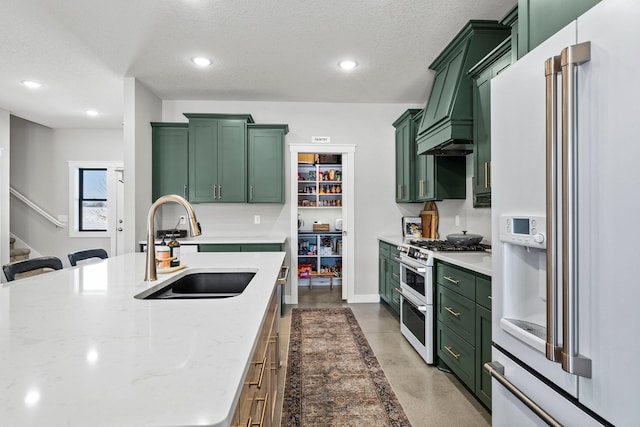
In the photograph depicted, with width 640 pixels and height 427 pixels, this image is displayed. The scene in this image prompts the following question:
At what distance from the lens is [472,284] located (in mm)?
2070

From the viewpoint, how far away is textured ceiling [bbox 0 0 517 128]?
96.2 inches

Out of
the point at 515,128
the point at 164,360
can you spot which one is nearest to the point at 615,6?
the point at 515,128

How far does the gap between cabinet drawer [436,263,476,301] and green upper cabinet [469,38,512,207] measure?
1.79ft

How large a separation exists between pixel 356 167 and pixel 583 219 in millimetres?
3716

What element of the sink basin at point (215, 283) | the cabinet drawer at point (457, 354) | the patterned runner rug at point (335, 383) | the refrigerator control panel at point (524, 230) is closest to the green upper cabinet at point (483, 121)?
the cabinet drawer at point (457, 354)

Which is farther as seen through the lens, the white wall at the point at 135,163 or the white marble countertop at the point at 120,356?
the white wall at the point at 135,163

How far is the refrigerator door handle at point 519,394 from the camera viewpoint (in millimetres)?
995

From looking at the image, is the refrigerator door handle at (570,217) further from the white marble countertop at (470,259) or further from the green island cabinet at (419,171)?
the green island cabinet at (419,171)

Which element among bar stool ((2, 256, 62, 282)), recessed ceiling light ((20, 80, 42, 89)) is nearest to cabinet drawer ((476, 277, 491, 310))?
bar stool ((2, 256, 62, 282))

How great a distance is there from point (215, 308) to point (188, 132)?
140 inches

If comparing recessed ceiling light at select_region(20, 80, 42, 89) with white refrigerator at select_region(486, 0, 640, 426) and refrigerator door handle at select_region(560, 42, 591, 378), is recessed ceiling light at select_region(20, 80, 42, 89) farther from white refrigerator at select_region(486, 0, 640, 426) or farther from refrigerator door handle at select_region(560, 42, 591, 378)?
refrigerator door handle at select_region(560, 42, 591, 378)

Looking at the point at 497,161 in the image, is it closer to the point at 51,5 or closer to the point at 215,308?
the point at 215,308

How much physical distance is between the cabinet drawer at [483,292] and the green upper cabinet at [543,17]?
46.9 inches

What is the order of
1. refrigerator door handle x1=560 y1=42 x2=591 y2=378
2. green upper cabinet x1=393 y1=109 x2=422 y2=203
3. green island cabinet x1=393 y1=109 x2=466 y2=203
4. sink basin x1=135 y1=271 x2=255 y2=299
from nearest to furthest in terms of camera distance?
1. refrigerator door handle x1=560 y1=42 x2=591 y2=378
2. sink basin x1=135 y1=271 x2=255 y2=299
3. green island cabinet x1=393 y1=109 x2=466 y2=203
4. green upper cabinet x1=393 y1=109 x2=422 y2=203
